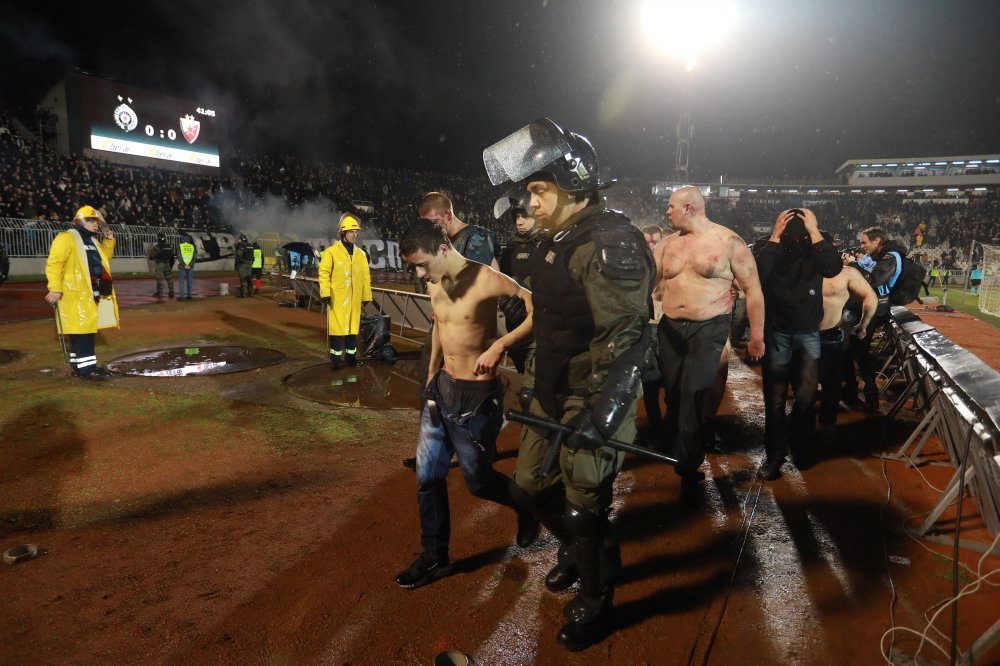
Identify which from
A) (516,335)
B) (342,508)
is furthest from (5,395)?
(516,335)

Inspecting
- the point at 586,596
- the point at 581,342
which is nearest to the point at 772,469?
the point at 586,596

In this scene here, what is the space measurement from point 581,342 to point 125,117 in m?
38.4

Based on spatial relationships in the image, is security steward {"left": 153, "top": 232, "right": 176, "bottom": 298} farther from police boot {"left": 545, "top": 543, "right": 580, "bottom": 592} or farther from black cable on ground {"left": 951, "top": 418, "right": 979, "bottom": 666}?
black cable on ground {"left": 951, "top": 418, "right": 979, "bottom": 666}

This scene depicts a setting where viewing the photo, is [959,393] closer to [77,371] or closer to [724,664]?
[724,664]

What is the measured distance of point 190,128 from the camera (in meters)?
34.7

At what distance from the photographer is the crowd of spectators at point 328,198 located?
2272cm

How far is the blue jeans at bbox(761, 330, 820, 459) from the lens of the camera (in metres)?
4.32

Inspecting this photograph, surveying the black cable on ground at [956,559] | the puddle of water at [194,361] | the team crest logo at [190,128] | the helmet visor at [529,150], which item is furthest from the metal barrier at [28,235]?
the black cable on ground at [956,559]

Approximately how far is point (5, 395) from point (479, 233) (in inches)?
217

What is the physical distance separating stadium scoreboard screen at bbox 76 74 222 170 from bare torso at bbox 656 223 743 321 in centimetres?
3634

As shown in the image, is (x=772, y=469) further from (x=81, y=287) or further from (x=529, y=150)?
(x=81, y=287)

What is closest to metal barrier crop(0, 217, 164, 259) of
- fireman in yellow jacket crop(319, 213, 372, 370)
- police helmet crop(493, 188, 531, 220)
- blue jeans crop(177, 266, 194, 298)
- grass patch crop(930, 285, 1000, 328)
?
blue jeans crop(177, 266, 194, 298)

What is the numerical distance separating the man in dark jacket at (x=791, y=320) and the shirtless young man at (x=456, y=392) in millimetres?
2576

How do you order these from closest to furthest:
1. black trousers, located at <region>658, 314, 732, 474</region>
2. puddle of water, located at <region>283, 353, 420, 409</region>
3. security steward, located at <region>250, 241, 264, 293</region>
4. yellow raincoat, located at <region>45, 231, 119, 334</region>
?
black trousers, located at <region>658, 314, 732, 474</region>, puddle of water, located at <region>283, 353, 420, 409</region>, yellow raincoat, located at <region>45, 231, 119, 334</region>, security steward, located at <region>250, 241, 264, 293</region>
